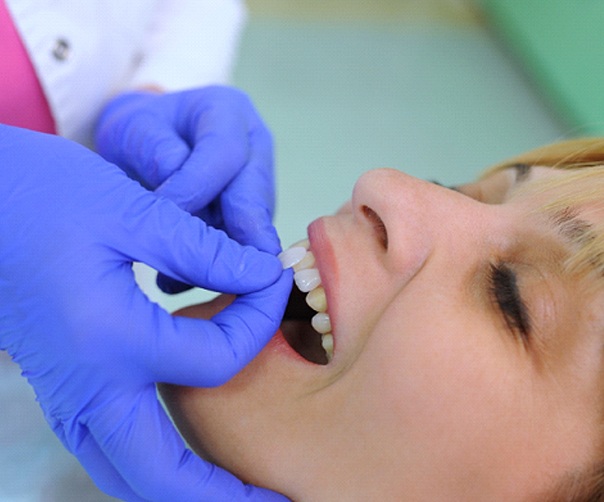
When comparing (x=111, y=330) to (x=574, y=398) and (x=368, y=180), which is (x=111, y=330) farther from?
(x=574, y=398)

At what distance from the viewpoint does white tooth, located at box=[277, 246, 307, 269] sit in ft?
2.83

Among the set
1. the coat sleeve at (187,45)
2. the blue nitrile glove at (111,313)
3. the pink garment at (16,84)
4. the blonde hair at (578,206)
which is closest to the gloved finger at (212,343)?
the blue nitrile glove at (111,313)

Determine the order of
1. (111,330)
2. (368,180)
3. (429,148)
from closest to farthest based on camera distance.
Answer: (111,330)
(368,180)
(429,148)

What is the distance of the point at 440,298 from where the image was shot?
2.45 feet

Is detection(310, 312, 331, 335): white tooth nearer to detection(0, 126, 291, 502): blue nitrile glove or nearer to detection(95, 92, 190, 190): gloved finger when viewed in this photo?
detection(0, 126, 291, 502): blue nitrile glove

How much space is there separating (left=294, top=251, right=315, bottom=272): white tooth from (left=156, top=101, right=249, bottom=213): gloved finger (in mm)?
182

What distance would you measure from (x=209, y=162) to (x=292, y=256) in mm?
203

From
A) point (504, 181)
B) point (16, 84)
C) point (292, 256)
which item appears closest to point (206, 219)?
point (292, 256)

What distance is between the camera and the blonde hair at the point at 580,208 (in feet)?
2.33

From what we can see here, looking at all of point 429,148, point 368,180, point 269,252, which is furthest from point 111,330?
point 429,148

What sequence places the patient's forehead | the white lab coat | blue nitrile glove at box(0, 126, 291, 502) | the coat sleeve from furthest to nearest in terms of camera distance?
the coat sleeve → the white lab coat → the patient's forehead → blue nitrile glove at box(0, 126, 291, 502)

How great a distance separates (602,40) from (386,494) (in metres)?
2.18

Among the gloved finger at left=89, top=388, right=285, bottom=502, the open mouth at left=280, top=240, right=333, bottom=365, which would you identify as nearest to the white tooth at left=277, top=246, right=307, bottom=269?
the open mouth at left=280, top=240, right=333, bottom=365

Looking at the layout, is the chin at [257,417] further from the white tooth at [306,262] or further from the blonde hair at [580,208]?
the blonde hair at [580,208]
